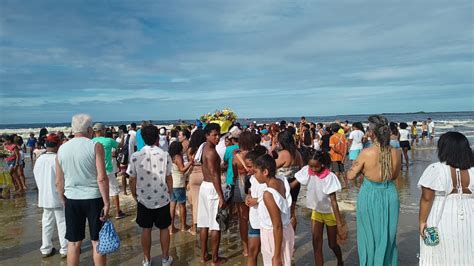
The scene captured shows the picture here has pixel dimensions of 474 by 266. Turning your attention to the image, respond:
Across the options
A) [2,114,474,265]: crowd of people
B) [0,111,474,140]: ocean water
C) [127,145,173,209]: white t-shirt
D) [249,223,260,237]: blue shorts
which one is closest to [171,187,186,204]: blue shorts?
[2,114,474,265]: crowd of people

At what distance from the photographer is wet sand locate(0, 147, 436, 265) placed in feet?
16.7

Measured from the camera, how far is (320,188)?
4297 millimetres

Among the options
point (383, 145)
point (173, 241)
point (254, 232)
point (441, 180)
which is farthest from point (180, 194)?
point (441, 180)

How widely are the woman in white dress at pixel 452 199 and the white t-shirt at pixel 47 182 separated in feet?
15.9

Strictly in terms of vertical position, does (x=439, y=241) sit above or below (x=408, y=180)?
above

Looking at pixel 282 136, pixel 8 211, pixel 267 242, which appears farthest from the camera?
pixel 8 211

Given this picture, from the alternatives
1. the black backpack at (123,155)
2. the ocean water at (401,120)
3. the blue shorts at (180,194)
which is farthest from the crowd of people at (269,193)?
the ocean water at (401,120)

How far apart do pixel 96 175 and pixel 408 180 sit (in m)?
9.54

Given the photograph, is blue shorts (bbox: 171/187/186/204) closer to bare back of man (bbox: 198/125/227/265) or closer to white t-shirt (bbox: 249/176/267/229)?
bare back of man (bbox: 198/125/227/265)

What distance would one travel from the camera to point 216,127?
4867 millimetres

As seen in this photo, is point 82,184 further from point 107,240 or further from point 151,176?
point 151,176

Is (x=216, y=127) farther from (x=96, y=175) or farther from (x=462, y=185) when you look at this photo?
(x=462, y=185)

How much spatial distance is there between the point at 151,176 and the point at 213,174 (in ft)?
2.61

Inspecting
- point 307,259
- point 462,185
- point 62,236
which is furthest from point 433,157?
point 62,236
